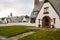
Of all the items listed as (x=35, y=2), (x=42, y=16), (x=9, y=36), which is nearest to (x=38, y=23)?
(x=42, y=16)

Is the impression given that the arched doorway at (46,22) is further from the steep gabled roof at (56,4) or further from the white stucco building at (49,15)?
the steep gabled roof at (56,4)

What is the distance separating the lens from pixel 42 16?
144 feet

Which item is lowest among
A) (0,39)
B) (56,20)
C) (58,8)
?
(0,39)

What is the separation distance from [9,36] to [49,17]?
1493 cm

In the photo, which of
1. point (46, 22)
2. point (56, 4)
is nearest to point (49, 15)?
point (46, 22)

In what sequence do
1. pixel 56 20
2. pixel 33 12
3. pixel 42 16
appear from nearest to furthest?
pixel 56 20, pixel 42 16, pixel 33 12

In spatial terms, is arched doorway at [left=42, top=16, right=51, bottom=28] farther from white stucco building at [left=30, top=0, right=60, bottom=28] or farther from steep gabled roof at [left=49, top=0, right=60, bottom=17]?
steep gabled roof at [left=49, top=0, right=60, bottom=17]

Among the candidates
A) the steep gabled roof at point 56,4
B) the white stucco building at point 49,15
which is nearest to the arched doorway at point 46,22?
the white stucco building at point 49,15

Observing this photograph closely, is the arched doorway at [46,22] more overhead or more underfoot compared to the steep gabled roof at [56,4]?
more underfoot

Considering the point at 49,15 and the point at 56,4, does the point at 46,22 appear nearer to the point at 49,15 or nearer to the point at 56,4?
the point at 49,15

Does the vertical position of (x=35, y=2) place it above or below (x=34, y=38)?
above

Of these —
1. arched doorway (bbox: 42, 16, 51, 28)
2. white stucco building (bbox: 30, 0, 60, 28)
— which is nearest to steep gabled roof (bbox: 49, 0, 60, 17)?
white stucco building (bbox: 30, 0, 60, 28)

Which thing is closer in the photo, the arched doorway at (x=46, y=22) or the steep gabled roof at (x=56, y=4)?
the steep gabled roof at (x=56, y=4)

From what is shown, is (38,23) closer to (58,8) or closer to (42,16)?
(42,16)
